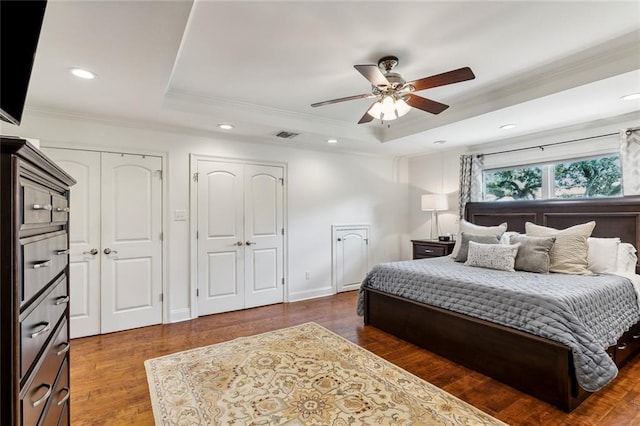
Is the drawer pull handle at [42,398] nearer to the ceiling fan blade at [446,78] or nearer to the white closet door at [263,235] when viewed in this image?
the ceiling fan blade at [446,78]

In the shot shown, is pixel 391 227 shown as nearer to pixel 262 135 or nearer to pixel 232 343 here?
pixel 262 135

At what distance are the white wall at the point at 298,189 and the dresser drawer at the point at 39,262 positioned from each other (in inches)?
102

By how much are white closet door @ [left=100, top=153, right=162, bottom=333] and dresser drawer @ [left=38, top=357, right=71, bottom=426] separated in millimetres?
2222

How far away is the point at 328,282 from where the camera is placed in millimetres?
5145

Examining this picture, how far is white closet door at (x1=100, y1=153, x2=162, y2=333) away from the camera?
3.54 m

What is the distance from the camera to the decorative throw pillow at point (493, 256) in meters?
3.18

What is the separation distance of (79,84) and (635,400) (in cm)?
468


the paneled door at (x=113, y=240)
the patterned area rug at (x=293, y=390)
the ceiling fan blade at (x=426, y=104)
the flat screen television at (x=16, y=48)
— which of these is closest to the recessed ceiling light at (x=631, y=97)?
the ceiling fan blade at (x=426, y=104)

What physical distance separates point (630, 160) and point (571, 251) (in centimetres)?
133

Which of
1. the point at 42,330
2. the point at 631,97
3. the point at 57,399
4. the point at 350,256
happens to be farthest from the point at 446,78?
the point at 350,256

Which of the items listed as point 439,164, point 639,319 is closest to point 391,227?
point 439,164

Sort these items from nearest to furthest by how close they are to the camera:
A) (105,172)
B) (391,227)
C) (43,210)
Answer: (43,210), (105,172), (391,227)

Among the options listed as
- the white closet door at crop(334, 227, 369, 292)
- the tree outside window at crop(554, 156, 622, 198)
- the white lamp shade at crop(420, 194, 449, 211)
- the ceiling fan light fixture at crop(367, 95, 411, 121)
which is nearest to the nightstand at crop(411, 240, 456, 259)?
the white lamp shade at crop(420, 194, 449, 211)

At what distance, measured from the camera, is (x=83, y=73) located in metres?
2.38
